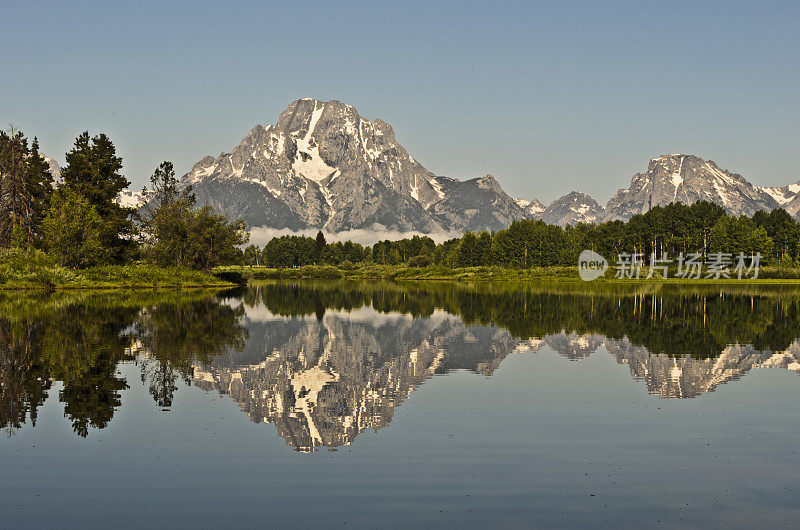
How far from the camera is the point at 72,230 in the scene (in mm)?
91938

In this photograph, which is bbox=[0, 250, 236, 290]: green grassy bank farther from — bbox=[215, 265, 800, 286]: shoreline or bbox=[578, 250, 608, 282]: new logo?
bbox=[578, 250, 608, 282]: new logo

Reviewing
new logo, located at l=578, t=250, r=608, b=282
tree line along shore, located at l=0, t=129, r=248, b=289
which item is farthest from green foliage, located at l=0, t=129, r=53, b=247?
new logo, located at l=578, t=250, r=608, b=282

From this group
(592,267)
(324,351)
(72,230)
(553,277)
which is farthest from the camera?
(592,267)

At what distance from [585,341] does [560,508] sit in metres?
25.8

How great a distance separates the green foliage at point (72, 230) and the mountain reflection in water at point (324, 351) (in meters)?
35.2

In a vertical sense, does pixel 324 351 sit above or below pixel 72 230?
below

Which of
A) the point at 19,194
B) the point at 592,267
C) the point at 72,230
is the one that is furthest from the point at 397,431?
the point at 592,267

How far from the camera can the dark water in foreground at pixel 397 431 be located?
41.1 feet

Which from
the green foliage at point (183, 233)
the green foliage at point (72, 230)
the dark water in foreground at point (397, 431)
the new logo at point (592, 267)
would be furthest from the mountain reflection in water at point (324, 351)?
the new logo at point (592, 267)

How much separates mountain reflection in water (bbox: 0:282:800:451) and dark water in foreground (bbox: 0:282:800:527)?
158 mm

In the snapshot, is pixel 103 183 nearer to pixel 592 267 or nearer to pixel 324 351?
pixel 324 351

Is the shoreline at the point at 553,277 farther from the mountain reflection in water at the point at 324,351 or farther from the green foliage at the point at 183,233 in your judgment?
the mountain reflection in water at the point at 324,351

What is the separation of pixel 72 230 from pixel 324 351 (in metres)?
71.9

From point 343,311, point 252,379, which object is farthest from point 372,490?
point 343,311
